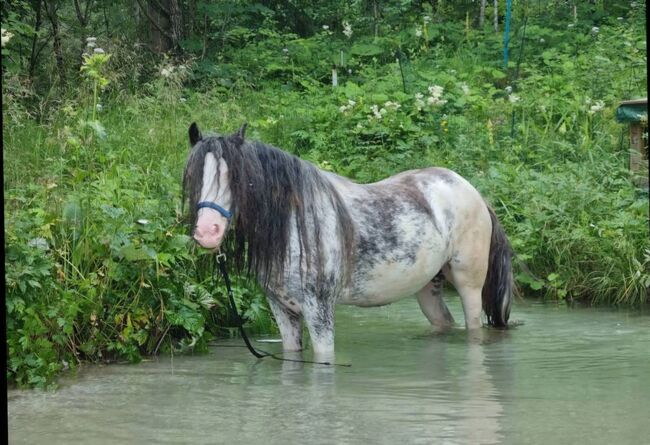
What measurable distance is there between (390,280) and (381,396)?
134 centimetres

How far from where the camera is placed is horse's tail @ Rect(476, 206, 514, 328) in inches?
308

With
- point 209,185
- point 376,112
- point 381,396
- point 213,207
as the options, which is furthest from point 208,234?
point 376,112

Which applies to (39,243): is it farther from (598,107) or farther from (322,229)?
(598,107)

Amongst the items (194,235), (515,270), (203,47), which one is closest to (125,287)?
(194,235)

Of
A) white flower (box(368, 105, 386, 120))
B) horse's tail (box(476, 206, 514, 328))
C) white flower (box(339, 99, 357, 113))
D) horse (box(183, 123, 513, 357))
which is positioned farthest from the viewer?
white flower (box(339, 99, 357, 113))

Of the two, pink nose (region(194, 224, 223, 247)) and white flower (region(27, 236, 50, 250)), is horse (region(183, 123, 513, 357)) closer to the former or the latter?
pink nose (region(194, 224, 223, 247))

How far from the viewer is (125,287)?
7035mm

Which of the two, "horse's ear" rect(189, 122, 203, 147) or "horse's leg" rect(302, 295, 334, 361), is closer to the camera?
"horse's ear" rect(189, 122, 203, 147)

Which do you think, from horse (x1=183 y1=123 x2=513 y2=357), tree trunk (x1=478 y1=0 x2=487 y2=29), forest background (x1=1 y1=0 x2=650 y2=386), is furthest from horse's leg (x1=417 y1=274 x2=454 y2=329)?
tree trunk (x1=478 y1=0 x2=487 y2=29)

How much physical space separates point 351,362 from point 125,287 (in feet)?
4.94

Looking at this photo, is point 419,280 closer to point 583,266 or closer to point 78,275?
point 78,275

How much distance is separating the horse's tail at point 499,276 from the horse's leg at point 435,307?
0.32m

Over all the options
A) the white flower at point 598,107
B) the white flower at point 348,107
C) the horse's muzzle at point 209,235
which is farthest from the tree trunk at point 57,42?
the horse's muzzle at point 209,235

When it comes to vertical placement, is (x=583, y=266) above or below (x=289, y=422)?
above
